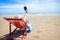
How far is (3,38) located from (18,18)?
1.42 meters

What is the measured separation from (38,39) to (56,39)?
2.40ft

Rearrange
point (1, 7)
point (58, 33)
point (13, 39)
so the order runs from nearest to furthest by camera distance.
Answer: point (13, 39) < point (58, 33) < point (1, 7)

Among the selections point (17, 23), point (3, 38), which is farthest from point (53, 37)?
point (3, 38)

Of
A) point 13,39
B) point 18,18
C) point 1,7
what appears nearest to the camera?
point 18,18

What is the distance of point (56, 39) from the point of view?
6383 millimetres

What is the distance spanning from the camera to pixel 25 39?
21.1 ft

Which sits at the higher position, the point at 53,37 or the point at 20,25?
the point at 20,25

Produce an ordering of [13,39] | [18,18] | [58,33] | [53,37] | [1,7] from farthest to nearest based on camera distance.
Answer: [1,7], [58,33], [53,37], [13,39], [18,18]

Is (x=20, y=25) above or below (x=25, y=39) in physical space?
above

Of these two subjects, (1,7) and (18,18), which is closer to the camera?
(18,18)

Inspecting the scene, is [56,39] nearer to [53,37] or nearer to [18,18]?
[53,37]

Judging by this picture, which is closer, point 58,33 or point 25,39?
point 25,39

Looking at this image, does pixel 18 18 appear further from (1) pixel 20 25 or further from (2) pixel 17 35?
(2) pixel 17 35

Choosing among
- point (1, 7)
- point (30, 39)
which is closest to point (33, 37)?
point (30, 39)
